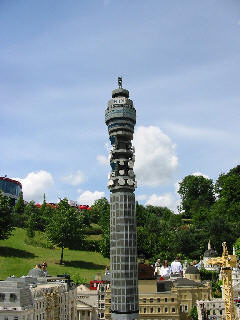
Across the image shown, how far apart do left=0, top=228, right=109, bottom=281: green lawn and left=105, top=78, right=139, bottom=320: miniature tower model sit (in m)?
54.9

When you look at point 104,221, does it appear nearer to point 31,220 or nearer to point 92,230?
point 92,230

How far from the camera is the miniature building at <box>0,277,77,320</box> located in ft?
205

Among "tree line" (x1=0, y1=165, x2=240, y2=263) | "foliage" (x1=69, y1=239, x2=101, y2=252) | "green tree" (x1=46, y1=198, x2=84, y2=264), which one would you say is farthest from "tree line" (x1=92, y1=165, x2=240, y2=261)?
"green tree" (x1=46, y1=198, x2=84, y2=264)

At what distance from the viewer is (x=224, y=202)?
545 ft

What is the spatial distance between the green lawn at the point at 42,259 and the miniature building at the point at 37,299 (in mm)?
29189

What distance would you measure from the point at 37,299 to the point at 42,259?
57240 mm

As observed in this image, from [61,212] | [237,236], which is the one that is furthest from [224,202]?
[61,212]

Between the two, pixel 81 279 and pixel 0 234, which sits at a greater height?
pixel 0 234

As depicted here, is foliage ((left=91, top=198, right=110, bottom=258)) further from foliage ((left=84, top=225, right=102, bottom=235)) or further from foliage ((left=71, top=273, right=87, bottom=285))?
foliage ((left=71, top=273, right=87, bottom=285))

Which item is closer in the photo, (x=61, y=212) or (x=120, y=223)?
(x=120, y=223)

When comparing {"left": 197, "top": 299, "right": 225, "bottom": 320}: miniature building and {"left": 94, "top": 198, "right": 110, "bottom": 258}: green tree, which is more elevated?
{"left": 94, "top": 198, "right": 110, "bottom": 258}: green tree

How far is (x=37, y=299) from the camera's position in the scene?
6819 cm

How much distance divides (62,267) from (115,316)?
62673 mm

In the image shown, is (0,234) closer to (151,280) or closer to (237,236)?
(151,280)
